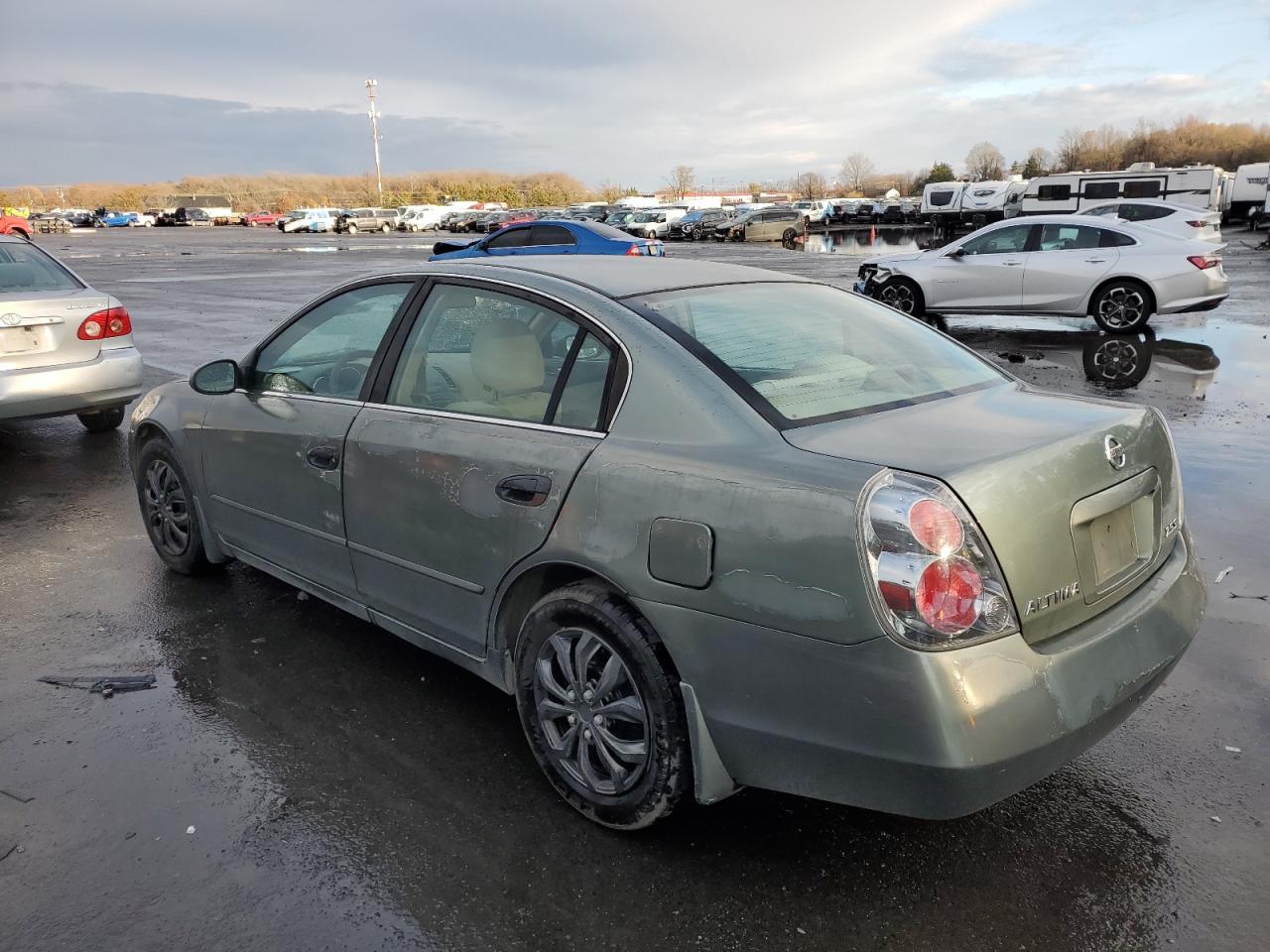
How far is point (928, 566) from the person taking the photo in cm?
216

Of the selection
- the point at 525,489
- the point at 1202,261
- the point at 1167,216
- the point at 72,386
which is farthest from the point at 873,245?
the point at 525,489

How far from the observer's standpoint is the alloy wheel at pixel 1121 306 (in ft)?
40.4

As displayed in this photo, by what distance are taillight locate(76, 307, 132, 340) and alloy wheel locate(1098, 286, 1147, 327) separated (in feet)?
37.3

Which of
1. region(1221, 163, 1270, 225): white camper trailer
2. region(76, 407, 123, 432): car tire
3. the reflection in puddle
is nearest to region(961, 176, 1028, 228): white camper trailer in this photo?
the reflection in puddle

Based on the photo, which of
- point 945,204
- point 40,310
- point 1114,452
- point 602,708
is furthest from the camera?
point 945,204

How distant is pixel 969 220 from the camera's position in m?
46.4

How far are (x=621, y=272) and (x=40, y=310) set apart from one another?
5.51m

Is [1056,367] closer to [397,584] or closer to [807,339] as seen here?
[807,339]

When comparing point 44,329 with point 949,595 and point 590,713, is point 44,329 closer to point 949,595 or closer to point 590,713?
point 590,713

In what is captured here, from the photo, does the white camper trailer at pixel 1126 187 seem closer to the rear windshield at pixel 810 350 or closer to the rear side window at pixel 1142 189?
the rear side window at pixel 1142 189

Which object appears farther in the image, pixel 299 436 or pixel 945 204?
pixel 945 204

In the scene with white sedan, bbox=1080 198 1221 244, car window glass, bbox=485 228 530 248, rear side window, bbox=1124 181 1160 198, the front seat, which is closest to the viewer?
the front seat

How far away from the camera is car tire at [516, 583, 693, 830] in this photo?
258cm

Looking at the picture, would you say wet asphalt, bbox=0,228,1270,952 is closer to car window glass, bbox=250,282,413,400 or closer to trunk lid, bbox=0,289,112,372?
car window glass, bbox=250,282,413,400
